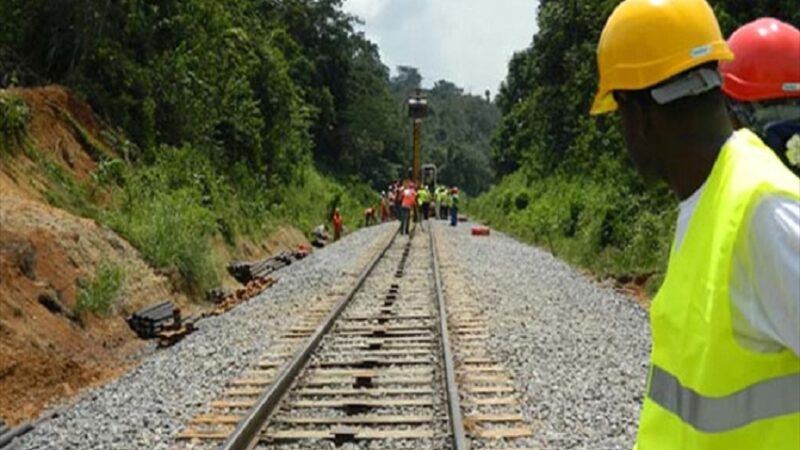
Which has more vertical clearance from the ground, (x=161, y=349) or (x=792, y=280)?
(x=792, y=280)

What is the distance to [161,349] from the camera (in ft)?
35.1

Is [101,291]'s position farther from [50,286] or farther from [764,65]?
[764,65]

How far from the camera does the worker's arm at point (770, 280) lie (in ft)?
4.25

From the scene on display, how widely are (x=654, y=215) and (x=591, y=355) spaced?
10.0 meters

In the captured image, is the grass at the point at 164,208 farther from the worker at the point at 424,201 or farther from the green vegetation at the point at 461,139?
the green vegetation at the point at 461,139

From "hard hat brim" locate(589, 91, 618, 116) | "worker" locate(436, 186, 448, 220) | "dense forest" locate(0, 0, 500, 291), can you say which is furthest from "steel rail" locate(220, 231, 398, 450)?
"worker" locate(436, 186, 448, 220)

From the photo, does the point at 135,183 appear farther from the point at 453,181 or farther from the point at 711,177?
the point at 453,181

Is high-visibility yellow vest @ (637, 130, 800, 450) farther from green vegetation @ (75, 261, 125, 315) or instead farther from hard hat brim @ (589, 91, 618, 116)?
green vegetation @ (75, 261, 125, 315)

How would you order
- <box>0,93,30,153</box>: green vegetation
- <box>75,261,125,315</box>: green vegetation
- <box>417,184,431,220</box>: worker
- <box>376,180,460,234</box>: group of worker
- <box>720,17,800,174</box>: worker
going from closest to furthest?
Answer: <box>720,17,800,174</box>: worker → <box>75,261,125,315</box>: green vegetation → <box>0,93,30,153</box>: green vegetation → <box>376,180,460,234</box>: group of worker → <box>417,184,431,220</box>: worker

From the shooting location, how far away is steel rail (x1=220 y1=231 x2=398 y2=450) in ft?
20.2

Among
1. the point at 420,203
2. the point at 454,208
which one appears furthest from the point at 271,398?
the point at 454,208

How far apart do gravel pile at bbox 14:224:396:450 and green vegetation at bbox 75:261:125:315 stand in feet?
3.89

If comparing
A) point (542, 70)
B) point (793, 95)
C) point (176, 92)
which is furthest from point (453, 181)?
point (793, 95)

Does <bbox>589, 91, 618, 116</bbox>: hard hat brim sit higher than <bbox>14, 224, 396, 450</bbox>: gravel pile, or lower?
higher
